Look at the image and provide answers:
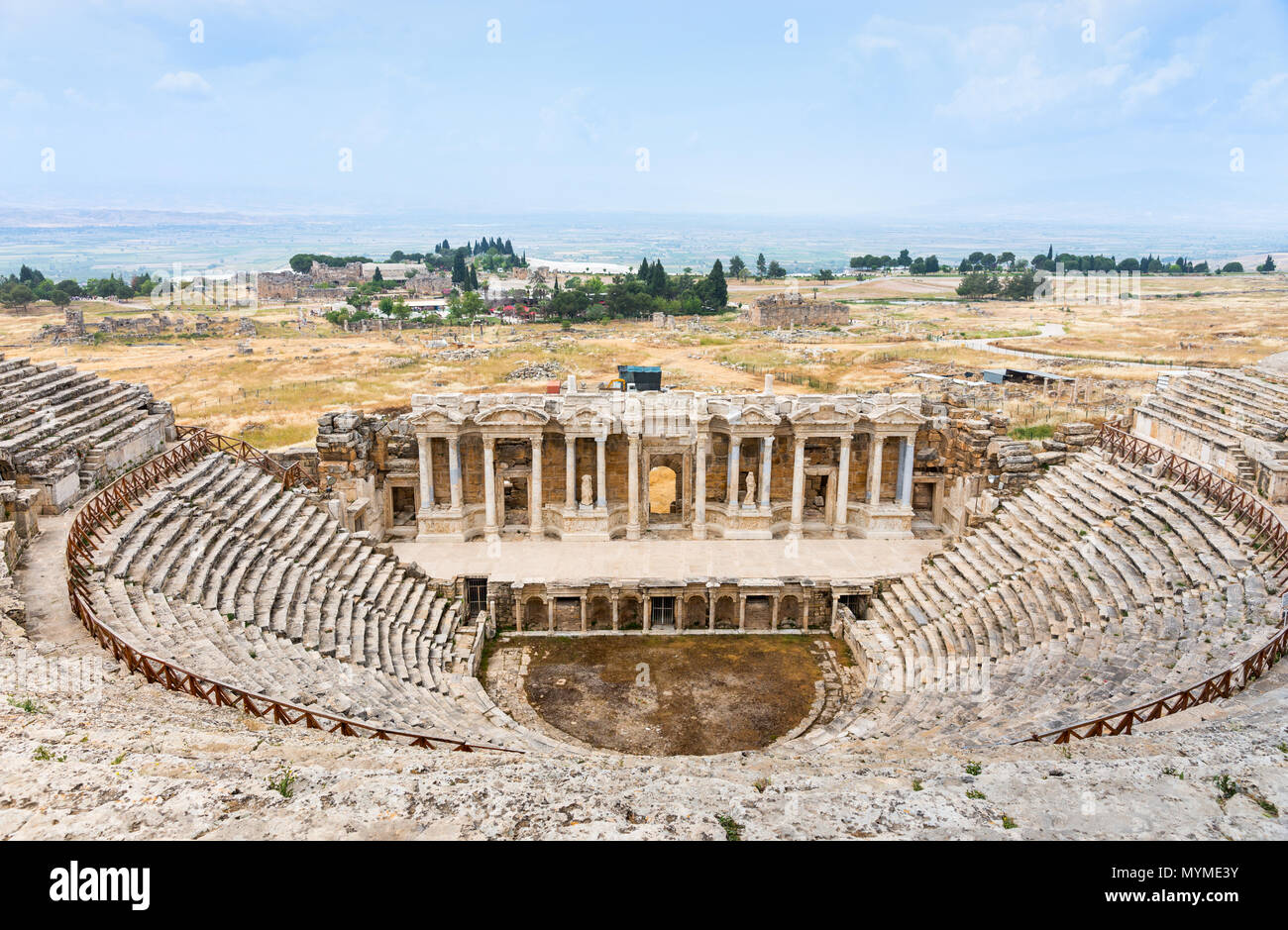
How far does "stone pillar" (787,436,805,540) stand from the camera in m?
30.0

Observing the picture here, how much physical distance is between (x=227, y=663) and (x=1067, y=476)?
75.7ft

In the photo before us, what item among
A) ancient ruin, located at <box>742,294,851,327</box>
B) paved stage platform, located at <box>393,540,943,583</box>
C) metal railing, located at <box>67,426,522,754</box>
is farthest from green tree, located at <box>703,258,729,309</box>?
metal railing, located at <box>67,426,522,754</box>

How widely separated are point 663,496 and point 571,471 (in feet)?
23.8

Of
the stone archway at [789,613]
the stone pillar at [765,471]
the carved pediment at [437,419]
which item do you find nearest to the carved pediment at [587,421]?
the carved pediment at [437,419]

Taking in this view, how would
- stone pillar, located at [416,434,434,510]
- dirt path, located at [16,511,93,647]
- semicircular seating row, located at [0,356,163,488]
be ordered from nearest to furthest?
1. dirt path, located at [16,511,93,647]
2. semicircular seating row, located at [0,356,163,488]
3. stone pillar, located at [416,434,434,510]

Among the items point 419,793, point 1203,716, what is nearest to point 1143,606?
point 1203,716

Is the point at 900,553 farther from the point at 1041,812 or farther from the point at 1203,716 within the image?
the point at 1041,812

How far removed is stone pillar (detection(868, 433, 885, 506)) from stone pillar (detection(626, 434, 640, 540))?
8084 mm

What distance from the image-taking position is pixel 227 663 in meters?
15.3

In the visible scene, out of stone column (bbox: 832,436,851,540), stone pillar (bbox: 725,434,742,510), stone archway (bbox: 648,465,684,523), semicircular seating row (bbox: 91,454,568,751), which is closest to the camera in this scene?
semicircular seating row (bbox: 91,454,568,751)

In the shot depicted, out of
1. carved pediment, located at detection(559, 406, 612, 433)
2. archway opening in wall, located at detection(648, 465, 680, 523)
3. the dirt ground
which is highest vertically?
carved pediment, located at detection(559, 406, 612, 433)

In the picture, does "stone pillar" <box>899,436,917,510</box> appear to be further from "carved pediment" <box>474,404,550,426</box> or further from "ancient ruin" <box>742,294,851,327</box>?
"ancient ruin" <box>742,294,851,327</box>

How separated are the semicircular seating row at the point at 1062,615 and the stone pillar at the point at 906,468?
406 cm

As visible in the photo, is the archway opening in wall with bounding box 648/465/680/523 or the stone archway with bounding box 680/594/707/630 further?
the archway opening in wall with bounding box 648/465/680/523
